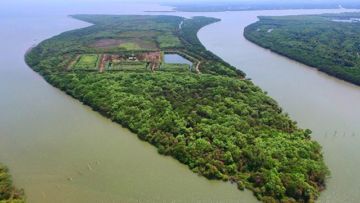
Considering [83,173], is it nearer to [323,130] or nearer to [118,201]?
[118,201]

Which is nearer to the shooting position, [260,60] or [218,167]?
[218,167]

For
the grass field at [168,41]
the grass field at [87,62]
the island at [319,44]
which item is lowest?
the grass field at [87,62]

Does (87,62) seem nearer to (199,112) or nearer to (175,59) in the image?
(175,59)

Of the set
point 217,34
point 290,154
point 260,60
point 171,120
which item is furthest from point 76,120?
point 217,34

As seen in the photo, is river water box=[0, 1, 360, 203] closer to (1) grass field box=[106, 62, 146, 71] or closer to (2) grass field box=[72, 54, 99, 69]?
(2) grass field box=[72, 54, 99, 69]

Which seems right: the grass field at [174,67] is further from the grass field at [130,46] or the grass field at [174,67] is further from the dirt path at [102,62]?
the grass field at [130,46]

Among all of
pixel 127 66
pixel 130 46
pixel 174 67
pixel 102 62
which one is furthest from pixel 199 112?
pixel 130 46

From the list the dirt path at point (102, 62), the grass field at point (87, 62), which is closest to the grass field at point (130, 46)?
the dirt path at point (102, 62)
